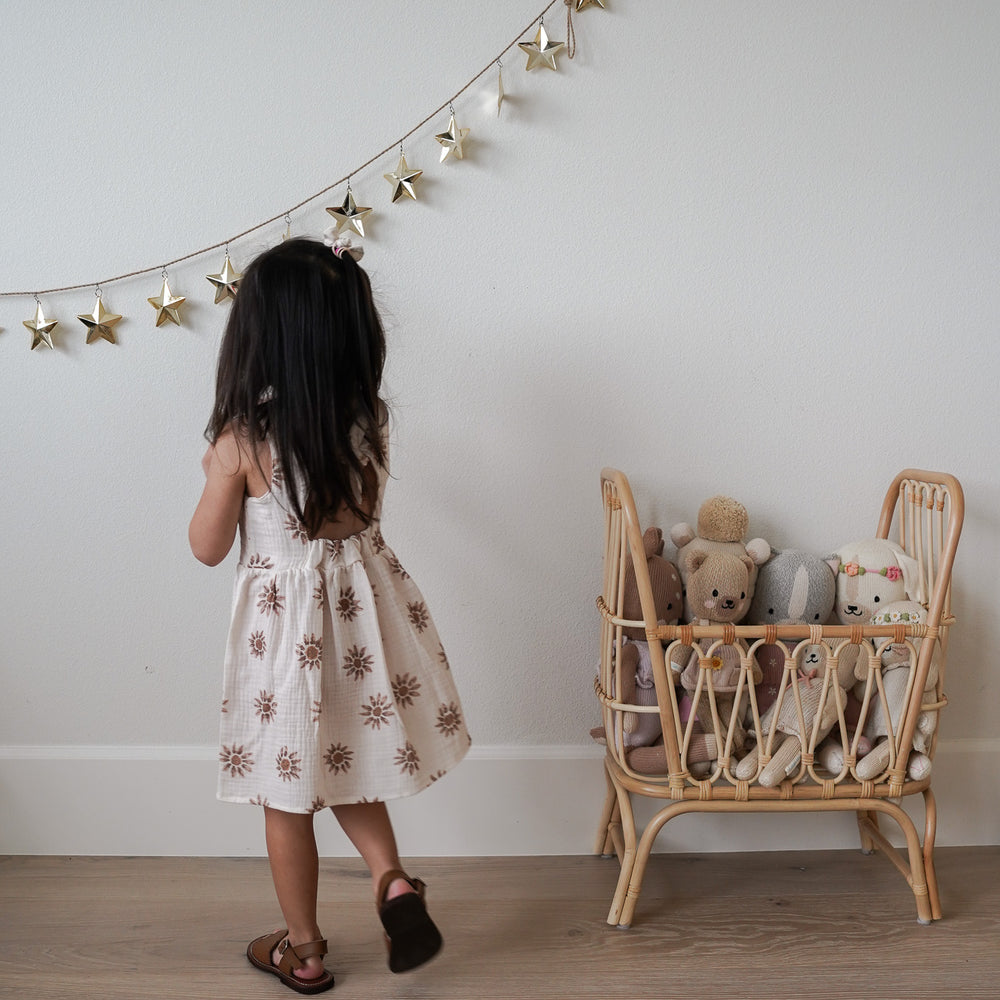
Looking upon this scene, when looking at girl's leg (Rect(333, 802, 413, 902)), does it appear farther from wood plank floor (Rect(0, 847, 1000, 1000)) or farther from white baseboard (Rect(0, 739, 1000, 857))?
white baseboard (Rect(0, 739, 1000, 857))

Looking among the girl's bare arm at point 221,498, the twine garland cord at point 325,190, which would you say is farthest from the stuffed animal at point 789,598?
the twine garland cord at point 325,190

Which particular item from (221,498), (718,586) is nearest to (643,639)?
(718,586)

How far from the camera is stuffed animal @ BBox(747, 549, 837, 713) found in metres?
1.54

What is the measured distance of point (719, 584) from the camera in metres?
1.54

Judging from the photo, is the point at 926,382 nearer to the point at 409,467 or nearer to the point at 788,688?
the point at 788,688

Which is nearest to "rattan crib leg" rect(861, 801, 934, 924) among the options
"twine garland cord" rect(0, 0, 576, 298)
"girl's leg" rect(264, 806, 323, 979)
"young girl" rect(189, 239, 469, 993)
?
"young girl" rect(189, 239, 469, 993)

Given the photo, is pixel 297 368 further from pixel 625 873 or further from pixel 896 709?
pixel 896 709

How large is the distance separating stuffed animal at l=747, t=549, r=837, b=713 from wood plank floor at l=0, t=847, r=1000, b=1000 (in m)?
0.38

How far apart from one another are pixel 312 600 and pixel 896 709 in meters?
0.94

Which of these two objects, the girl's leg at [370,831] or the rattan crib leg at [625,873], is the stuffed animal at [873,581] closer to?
the rattan crib leg at [625,873]

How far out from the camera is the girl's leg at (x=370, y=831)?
4.41 feet

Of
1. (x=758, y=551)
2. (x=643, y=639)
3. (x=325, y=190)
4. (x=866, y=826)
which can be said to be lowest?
(x=866, y=826)

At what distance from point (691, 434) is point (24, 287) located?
1246 millimetres

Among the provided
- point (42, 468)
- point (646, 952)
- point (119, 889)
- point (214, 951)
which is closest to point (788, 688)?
point (646, 952)
